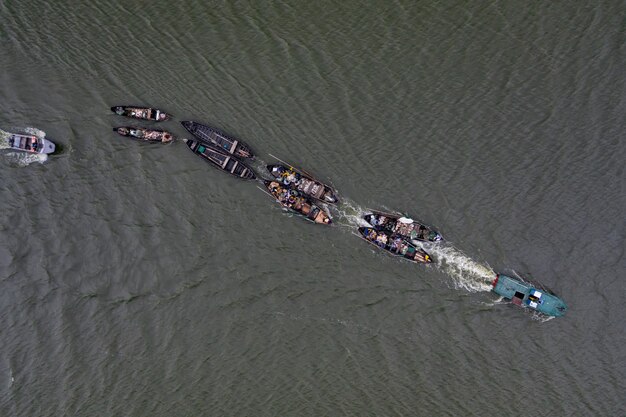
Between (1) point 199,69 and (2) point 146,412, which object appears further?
(1) point 199,69

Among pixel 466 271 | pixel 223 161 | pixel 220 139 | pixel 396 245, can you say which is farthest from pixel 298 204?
pixel 466 271

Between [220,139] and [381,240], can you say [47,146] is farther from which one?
[381,240]

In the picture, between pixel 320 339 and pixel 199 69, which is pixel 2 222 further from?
pixel 320 339

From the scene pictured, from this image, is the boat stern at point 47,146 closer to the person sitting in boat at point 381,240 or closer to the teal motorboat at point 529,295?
the person sitting in boat at point 381,240

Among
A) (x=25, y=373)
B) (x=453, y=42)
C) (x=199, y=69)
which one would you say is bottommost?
(x=25, y=373)

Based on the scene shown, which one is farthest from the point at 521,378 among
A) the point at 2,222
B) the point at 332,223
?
the point at 2,222

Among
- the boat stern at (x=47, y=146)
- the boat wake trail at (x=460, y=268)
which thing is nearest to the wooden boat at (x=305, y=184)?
the boat wake trail at (x=460, y=268)
